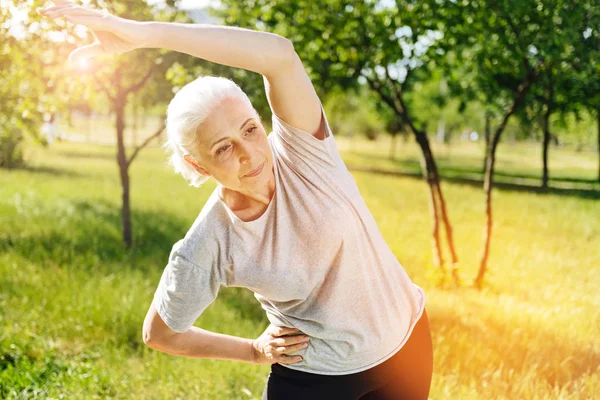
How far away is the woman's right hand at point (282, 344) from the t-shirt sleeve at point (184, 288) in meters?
0.30

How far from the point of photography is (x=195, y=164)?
1.91 m

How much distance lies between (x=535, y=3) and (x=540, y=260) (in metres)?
4.14

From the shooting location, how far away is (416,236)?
34.9 feet

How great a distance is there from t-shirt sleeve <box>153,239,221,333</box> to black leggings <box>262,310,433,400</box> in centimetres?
45

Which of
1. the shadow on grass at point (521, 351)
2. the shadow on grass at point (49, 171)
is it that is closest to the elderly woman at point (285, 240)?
the shadow on grass at point (521, 351)

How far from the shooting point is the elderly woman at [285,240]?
1.76m

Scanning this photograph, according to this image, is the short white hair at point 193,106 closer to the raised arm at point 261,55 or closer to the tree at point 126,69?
the raised arm at point 261,55

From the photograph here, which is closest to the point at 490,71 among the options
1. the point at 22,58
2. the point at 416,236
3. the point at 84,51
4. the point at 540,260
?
the point at 540,260

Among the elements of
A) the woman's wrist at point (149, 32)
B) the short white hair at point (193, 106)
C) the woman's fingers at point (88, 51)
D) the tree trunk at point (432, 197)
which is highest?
the woman's wrist at point (149, 32)

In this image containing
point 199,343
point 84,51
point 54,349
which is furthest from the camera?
point 54,349

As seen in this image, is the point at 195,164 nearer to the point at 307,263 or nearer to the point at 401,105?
the point at 307,263

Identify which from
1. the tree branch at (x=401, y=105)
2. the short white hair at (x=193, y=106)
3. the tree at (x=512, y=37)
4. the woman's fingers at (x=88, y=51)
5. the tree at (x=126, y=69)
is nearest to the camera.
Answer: the woman's fingers at (x=88, y=51)

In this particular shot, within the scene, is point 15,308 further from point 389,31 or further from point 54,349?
point 389,31

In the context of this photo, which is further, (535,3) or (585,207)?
(585,207)
